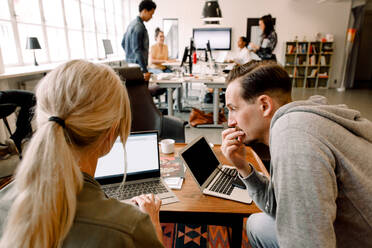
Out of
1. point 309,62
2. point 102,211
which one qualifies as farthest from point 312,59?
point 102,211

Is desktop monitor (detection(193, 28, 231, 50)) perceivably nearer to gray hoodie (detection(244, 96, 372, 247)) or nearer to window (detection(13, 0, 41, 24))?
window (detection(13, 0, 41, 24))

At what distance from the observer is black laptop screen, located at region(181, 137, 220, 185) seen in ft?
3.94

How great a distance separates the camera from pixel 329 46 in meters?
8.20

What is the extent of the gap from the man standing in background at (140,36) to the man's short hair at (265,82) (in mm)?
3035

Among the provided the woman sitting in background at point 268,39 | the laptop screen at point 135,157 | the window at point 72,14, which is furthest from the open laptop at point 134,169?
the window at point 72,14

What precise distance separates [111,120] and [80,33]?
5950 millimetres

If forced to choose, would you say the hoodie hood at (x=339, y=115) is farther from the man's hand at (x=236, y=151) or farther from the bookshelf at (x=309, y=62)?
the bookshelf at (x=309, y=62)

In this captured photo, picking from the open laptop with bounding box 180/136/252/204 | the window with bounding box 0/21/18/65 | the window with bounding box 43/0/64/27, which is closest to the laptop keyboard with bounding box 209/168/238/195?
the open laptop with bounding box 180/136/252/204

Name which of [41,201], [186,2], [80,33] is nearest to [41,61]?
[80,33]

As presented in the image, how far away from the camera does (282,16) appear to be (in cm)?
828

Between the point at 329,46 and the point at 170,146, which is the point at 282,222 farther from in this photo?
the point at 329,46

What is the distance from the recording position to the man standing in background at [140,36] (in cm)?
403

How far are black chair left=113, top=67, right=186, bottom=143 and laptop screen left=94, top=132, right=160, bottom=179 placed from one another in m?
1.27

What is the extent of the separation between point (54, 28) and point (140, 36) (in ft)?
6.27
